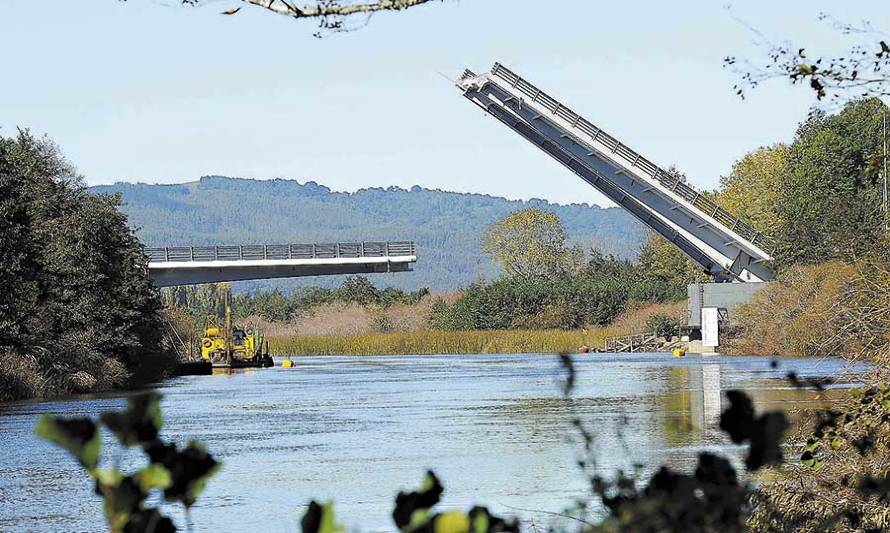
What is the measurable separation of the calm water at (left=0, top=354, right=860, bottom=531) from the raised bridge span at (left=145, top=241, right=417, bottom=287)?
58.7 ft

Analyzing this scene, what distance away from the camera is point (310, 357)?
55.0 m

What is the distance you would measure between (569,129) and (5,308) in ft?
38.7

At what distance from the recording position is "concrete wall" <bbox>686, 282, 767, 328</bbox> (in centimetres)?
3816

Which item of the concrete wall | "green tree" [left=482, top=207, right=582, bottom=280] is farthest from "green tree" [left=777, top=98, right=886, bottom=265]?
"green tree" [left=482, top=207, right=582, bottom=280]

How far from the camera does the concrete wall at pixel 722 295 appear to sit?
38.2m

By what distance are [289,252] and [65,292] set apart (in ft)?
64.1

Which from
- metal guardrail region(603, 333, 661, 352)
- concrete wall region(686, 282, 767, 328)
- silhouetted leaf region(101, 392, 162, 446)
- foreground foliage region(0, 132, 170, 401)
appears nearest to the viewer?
silhouetted leaf region(101, 392, 162, 446)

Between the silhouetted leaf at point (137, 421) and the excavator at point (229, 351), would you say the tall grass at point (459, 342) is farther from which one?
the silhouetted leaf at point (137, 421)

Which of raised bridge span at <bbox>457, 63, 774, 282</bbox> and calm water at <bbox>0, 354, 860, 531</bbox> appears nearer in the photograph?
calm water at <bbox>0, 354, 860, 531</bbox>

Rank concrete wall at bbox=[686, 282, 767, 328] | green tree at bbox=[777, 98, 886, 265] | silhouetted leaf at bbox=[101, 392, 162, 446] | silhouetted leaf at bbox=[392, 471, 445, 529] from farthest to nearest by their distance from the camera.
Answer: green tree at bbox=[777, 98, 886, 265] → concrete wall at bbox=[686, 282, 767, 328] → silhouetted leaf at bbox=[392, 471, 445, 529] → silhouetted leaf at bbox=[101, 392, 162, 446]

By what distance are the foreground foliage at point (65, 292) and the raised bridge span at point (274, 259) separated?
34.7ft

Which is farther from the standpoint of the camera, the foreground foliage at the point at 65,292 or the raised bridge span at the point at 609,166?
the raised bridge span at the point at 609,166

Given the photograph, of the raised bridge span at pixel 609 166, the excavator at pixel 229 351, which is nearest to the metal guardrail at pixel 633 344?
the excavator at pixel 229 351

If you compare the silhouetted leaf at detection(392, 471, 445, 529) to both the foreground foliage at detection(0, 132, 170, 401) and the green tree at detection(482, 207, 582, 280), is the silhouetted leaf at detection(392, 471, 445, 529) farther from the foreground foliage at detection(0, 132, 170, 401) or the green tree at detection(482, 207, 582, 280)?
the green tree at detection(482, 207, 582, 280)
